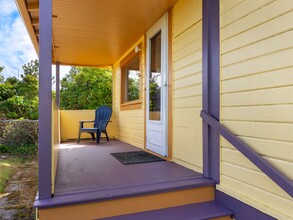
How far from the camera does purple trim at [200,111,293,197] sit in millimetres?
1568

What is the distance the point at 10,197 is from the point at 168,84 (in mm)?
3368

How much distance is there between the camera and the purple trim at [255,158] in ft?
5.15

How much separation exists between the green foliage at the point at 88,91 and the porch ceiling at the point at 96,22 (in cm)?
659

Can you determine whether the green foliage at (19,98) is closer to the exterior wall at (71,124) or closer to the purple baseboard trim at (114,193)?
the exterior wall at (71,124)

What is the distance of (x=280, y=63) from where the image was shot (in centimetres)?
170

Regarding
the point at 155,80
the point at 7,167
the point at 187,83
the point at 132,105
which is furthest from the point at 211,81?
the point at 7,167

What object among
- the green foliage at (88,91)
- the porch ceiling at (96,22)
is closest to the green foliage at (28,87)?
the green foliage at (88,91)

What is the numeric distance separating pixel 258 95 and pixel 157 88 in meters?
2.11

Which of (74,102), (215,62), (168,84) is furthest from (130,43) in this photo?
(74,102)

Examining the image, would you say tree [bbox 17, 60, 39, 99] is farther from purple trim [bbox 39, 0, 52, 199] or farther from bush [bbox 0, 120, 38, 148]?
purple trim [bbox 39, 0, 52, 199]

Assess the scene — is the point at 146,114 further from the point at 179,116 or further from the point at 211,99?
the point at 211,99

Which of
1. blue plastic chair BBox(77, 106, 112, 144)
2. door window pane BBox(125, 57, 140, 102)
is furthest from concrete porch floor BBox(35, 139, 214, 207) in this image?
door window pane BBox(125, 57, 140, 102)

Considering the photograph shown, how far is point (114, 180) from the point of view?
2363mm

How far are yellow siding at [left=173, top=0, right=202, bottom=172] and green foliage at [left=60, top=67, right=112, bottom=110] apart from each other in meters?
9.42
